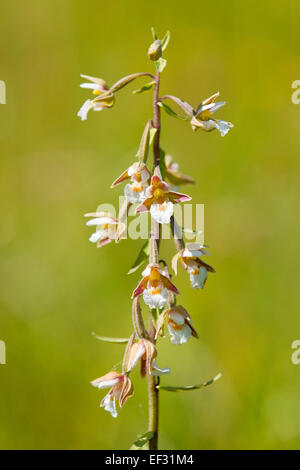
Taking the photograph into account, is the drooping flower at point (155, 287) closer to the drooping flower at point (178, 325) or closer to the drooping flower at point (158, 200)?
the drooping flower at point (178, 325)

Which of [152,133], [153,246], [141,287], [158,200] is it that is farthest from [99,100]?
[141,287]

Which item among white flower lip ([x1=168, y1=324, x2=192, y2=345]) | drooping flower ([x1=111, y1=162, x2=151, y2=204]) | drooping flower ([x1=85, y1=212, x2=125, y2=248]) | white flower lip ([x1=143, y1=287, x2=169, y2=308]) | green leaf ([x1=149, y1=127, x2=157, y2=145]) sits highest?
green leaf ([x1=149, y1=127, x2=157, y2=145])

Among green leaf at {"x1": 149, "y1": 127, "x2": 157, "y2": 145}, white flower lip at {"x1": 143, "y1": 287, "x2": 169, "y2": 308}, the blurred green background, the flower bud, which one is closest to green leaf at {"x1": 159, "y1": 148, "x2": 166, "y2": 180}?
green leaf at {"x1": 149, "y1": 127, "x2": 157, "y2": 145}

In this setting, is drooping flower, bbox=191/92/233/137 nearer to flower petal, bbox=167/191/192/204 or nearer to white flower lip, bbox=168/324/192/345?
flower petal, bbox=167/191/192/204

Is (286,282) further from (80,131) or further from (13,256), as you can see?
(80,131)

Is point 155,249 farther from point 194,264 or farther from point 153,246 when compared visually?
point 194,264

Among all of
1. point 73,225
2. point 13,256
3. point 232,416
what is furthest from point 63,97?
point 232,416

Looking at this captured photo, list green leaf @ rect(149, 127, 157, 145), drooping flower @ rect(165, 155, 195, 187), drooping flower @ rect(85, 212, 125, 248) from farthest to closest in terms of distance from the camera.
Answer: drooping flower @ rect(165, 155, 195, 187) < drooping flower @ rect(85, 212, 125, 248) < green leaf @ rect(149, 127, 157, 145)
